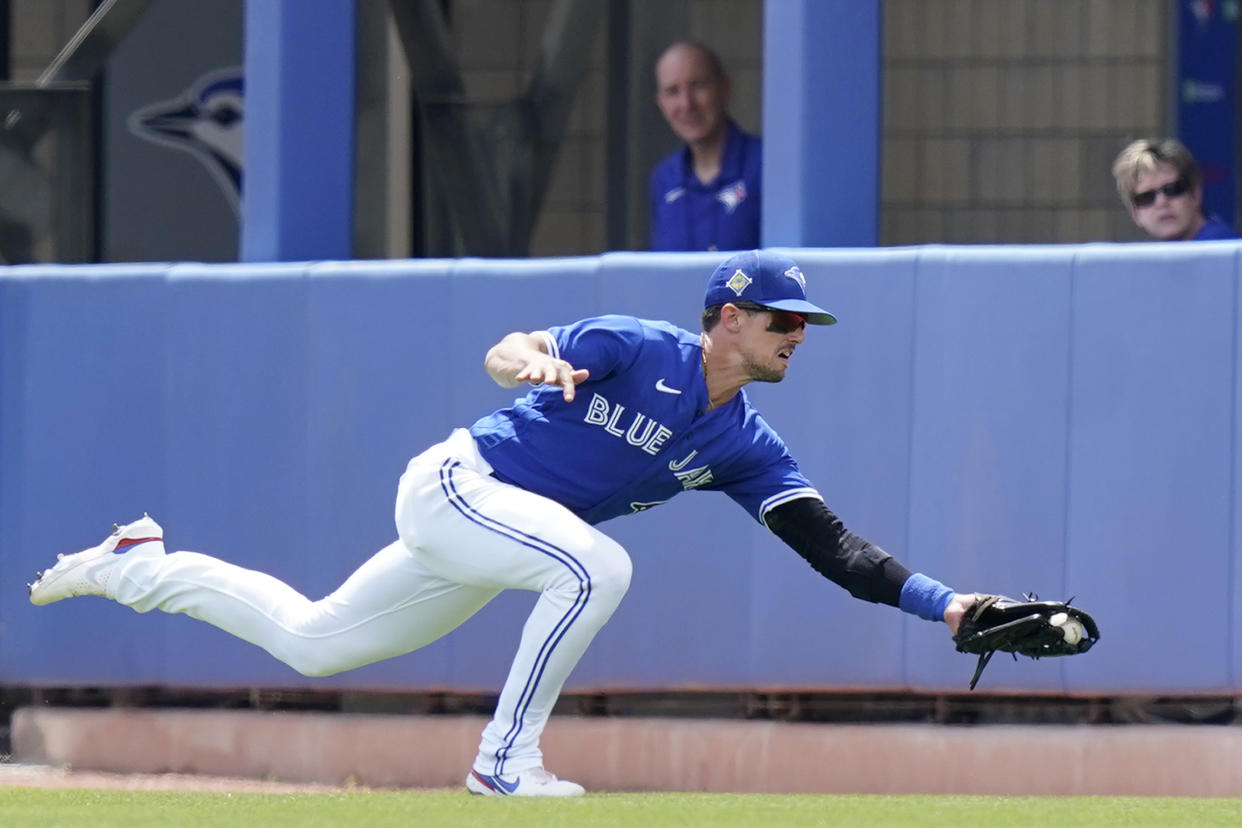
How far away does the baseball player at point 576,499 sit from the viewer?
5.11m

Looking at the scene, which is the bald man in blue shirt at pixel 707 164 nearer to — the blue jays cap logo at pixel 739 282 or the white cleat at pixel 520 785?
the blue jays cap logo at pixel 739 282

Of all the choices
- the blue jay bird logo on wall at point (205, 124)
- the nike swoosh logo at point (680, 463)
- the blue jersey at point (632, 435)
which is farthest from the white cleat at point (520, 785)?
the blue jay bird logo on wall at point (205, 124)

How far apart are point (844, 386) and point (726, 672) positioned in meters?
0.99

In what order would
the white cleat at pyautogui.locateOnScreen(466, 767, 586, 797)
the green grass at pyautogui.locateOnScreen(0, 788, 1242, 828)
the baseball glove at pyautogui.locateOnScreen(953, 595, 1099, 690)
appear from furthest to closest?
the white cleat at pyautogui.locateOnScreen(466, 767, 586, 797)
the baseball glove at pyautogui.locateOnScreen(953, 595, 1099, 690)
the green grass at pyautogui.locateOnScreen(0, 788, 1242, 828)

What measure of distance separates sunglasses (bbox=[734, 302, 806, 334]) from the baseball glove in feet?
2.73

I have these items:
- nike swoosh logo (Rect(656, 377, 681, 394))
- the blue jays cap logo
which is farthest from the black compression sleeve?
the blue jays cap logo

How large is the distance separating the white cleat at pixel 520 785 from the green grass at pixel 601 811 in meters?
0.06

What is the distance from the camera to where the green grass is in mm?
4680

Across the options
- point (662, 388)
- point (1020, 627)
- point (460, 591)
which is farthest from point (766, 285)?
point (460, 591)

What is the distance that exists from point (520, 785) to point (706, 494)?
1.54 meters

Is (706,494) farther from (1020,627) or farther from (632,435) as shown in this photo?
(1020,627)

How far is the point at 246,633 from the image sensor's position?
5.66 m

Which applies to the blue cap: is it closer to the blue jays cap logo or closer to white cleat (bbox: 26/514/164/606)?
the blue jays cap logo

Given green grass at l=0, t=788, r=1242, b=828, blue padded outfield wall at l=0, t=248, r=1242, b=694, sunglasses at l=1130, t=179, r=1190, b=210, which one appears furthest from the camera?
sunglasses at l=1130, t=179, r=1190, b=210
